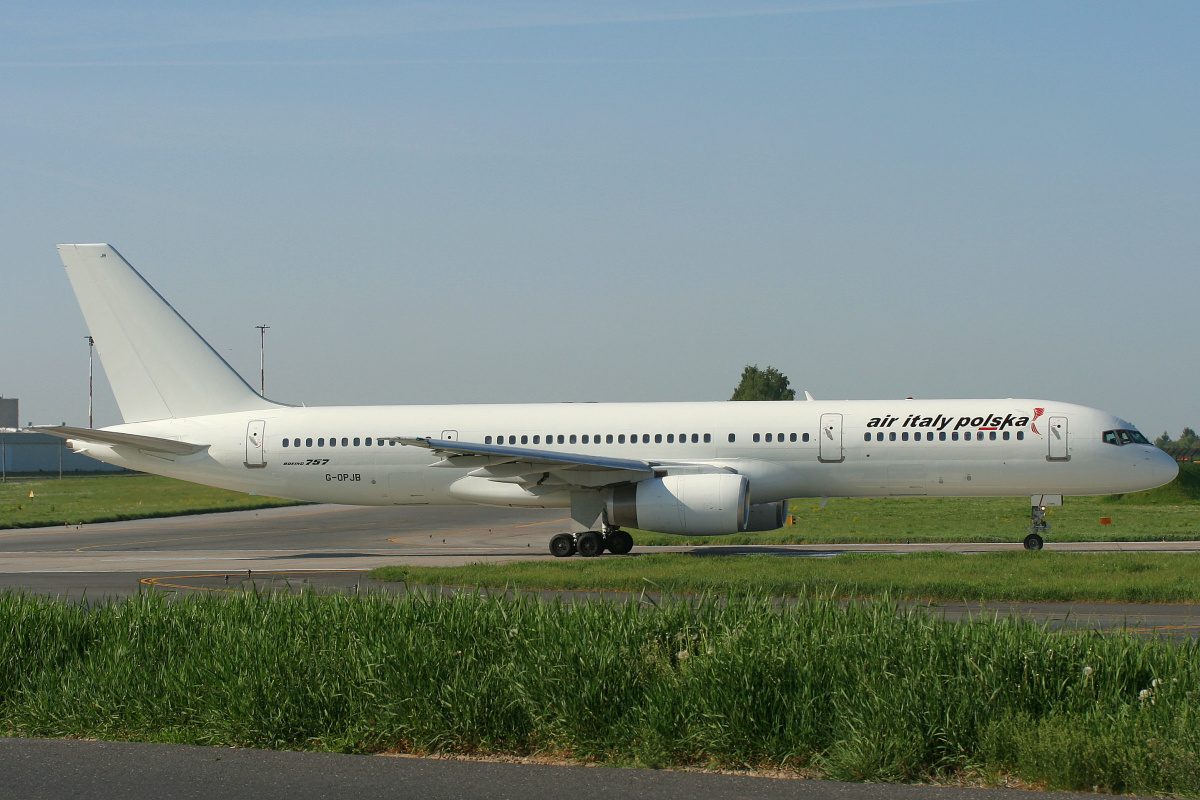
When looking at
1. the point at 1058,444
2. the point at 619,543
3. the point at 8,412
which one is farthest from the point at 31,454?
the point at 1058,444

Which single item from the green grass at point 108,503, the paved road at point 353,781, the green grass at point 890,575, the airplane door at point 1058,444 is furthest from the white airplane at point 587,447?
the paved road at point 353,781

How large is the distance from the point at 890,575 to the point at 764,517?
9.81 m

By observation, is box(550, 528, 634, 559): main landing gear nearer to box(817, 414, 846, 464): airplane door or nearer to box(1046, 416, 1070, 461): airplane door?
box(817, 414, 846, 464): airplane door

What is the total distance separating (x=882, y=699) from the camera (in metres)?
7.56

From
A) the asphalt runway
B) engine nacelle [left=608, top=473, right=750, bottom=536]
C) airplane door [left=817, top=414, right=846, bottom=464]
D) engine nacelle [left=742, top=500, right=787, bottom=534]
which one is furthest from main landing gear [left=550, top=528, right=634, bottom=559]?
airplane door [left=817, top=414, right=846, bottom=464]

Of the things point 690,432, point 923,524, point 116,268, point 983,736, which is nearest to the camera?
point 983,736

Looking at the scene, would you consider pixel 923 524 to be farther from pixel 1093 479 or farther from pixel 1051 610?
pixel 1051 610

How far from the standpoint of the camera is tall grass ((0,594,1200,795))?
719 cm

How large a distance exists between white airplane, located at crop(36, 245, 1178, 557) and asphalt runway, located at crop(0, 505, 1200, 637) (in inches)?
54.4

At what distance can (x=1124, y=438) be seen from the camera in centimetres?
2600

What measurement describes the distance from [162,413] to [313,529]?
10749mm

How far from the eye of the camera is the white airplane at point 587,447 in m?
25.6

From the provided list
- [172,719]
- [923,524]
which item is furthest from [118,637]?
[923,524]

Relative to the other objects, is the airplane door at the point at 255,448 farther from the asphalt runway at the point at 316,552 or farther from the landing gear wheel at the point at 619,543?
the landing gear wheel at the point at 619,543
